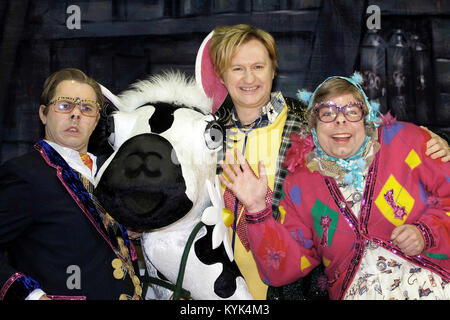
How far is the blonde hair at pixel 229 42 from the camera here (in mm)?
1604

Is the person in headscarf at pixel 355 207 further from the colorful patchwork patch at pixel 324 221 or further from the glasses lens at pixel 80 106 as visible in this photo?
the glasses lens at pixel 80 106

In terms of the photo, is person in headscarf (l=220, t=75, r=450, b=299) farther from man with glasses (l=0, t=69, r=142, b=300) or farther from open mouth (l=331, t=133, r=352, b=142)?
man with glasses (l=0, t=69, r=142, b=300)

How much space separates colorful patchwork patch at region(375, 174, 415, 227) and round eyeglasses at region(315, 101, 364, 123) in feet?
0.82

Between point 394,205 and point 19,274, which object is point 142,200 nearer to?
point 19,274

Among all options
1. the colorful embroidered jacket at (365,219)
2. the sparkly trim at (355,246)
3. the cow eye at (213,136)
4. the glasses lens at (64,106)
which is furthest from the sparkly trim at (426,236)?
the glasses lens at (64,106)

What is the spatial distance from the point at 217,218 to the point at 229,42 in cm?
69

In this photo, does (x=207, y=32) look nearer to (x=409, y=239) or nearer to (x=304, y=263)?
(x=304, y=263)

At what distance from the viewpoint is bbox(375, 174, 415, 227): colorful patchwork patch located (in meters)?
1.37

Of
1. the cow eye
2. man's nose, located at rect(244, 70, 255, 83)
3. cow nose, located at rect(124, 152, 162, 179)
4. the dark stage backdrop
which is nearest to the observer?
cow nose, located at rect(124, 152, 162, 179)

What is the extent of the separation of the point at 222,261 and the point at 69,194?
0.53m

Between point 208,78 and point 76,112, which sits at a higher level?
point 208,78

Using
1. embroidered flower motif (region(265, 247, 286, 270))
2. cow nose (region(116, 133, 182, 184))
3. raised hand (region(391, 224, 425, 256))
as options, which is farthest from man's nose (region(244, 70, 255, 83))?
raised hand (region(391, 224, 425, 256))

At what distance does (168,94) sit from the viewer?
4.67ft

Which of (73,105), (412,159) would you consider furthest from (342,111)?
(73,105)
